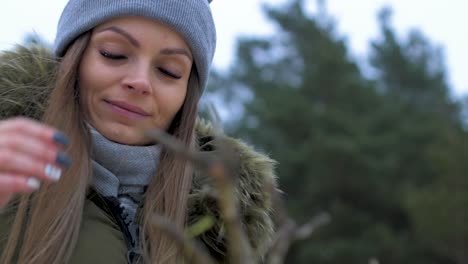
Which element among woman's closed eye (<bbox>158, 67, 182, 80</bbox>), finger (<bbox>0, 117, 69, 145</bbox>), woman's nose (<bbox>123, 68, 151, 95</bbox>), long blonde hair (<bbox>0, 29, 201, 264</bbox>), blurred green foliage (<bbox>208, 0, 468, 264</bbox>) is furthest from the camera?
blurred green foliage (<bbox>208, 0, 468, 264</bbox>)

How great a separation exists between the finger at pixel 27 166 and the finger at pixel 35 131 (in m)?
0.03

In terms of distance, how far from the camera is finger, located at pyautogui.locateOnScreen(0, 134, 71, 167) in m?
0.88

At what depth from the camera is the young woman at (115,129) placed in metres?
1.94

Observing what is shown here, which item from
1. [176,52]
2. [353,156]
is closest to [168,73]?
[176,52]

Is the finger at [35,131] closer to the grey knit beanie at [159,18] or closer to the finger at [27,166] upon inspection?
the finger at [27,166]

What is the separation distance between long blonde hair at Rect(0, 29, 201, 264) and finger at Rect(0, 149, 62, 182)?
959 mm

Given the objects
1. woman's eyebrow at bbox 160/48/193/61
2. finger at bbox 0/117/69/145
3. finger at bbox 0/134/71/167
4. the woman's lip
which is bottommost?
the woman's lip

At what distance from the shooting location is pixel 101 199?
2094mm

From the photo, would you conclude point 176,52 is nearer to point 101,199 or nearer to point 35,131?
point 101,199

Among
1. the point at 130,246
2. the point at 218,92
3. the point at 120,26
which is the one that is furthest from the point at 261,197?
the point at 218,92

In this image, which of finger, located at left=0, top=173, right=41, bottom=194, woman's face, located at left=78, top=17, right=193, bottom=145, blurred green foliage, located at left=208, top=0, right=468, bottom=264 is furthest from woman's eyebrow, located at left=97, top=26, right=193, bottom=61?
blurred green foliage, located at left=208, top=0, right=468, bottom=264

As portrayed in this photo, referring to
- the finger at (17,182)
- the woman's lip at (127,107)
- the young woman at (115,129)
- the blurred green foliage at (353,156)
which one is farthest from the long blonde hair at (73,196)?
the blurred green foliage at (353,156)

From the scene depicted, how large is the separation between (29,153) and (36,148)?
0.04ft

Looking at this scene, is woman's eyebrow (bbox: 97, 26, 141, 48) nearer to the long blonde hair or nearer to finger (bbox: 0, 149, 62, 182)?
the long blonde hair
